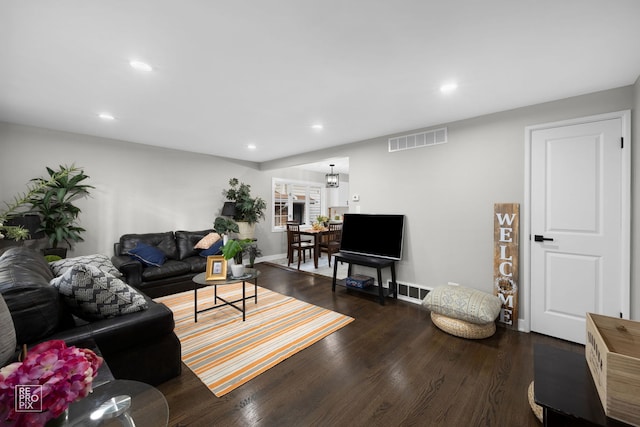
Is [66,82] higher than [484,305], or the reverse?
[66,82]

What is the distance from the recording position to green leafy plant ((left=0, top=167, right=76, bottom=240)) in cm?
307

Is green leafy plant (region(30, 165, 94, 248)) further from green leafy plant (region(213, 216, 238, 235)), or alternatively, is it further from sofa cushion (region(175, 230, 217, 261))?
green leafy plant (region(213, 216, 238, 235))

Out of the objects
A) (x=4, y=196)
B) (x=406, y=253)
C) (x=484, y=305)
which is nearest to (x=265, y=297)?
(x=406, y=253)

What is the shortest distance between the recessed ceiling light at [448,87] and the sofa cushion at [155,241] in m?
4.61

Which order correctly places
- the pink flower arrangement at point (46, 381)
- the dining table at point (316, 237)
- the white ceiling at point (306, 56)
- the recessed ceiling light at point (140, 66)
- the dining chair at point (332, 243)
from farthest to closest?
the dining chair at point (332, 243) → the dining table at point (316, 237) → the recessed ceiling light at point (140, 66) → the white ceiling at point (306, 56) → the pink flower arrangement at point (46, 381)

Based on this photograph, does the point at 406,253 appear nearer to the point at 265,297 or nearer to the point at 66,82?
the point at 265,297

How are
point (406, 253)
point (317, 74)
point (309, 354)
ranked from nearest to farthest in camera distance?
point (317, 74) < point (309, 354) < point (406, 253)

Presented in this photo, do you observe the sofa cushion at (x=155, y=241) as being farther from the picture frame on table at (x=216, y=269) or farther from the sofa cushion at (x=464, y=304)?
the sofa cushion at (x=464, y=304)

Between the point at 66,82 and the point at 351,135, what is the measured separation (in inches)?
127

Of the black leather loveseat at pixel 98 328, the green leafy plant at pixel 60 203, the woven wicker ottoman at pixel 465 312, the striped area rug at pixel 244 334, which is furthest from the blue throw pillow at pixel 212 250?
the woven wicker ottoman at pixel 465 312

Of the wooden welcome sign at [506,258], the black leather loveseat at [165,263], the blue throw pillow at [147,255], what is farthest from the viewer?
the blue throw pillow at [147,255]

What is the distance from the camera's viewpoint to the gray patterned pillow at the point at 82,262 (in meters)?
2.60

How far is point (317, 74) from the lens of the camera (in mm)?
2203

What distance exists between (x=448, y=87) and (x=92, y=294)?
3267 mm
